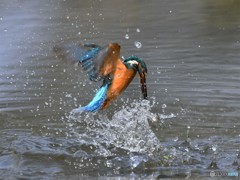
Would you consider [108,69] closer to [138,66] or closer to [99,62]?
[99,62]

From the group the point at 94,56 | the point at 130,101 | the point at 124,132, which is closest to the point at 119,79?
the point at 94,56

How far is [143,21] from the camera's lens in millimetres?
10328

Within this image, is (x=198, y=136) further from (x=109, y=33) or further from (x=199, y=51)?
(x=109, y=33)

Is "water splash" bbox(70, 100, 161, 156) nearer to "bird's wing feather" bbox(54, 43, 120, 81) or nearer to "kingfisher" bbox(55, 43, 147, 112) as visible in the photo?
"kingfisher" bbox(55, 43, 147, 112)

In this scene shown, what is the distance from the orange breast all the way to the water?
429mm

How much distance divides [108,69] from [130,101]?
1.47m

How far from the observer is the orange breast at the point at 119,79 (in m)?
5.29

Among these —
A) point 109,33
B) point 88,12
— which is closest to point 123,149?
point 109,33

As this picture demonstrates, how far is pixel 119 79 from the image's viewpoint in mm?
5324

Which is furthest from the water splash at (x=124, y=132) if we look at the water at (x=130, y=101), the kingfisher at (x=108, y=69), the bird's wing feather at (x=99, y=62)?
the bird's wing feather at (x=99, y=62)

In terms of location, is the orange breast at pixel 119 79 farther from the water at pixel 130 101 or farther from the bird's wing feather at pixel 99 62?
the water at pixel 130 101

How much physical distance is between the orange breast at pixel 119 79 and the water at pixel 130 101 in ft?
1.41

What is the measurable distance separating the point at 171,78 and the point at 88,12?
158 inches

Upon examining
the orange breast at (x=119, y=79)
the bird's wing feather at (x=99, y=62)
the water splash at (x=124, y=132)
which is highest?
the bird's wing feather at (x=99, y=62)
